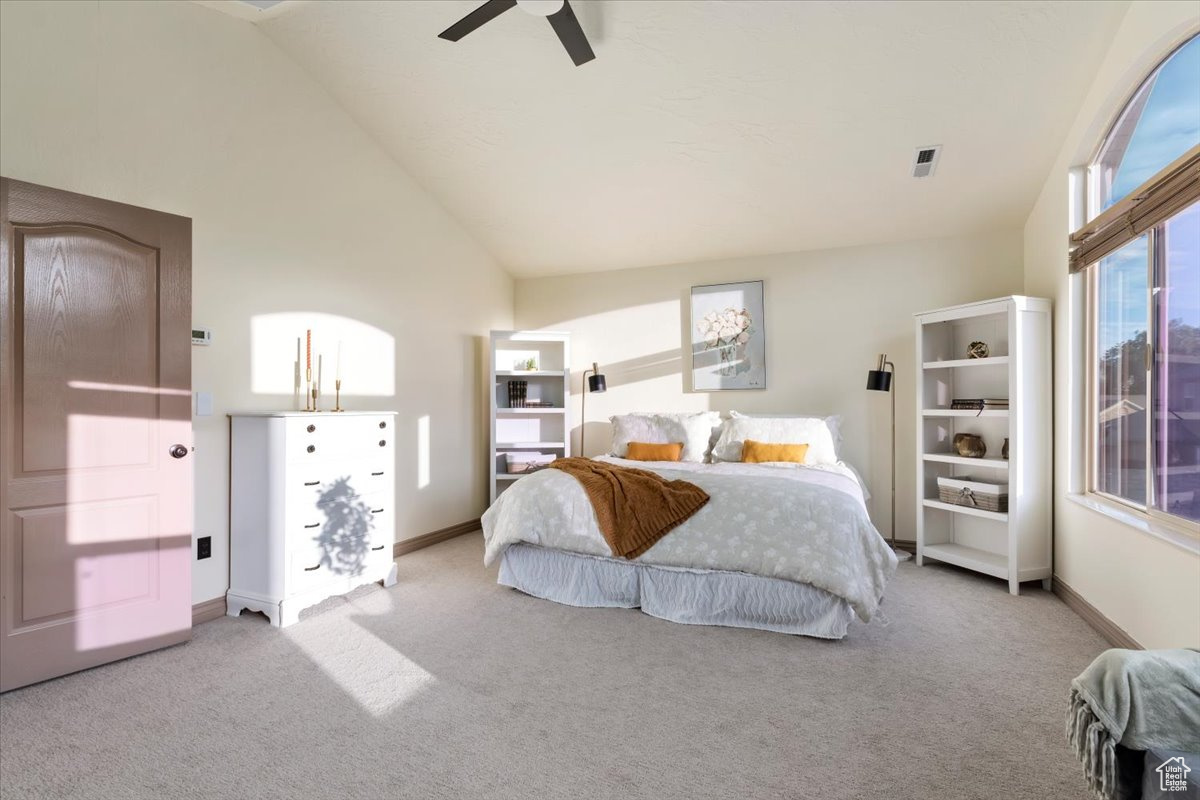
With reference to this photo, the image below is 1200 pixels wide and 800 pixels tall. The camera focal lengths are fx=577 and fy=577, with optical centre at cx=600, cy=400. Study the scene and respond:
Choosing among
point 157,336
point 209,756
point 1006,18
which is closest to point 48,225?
point 157,336

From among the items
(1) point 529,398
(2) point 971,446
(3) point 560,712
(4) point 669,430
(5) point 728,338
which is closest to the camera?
(3) point 560,712

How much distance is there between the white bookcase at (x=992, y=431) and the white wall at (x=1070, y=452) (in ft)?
0.29

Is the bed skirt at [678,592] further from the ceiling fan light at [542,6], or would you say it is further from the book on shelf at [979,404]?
the ceiling fan light at [542,6]

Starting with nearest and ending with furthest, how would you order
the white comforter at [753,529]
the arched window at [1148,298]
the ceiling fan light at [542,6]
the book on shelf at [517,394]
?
the arched window at [1148,298] < the ceiling fan light at [542,6] < the white comforter at [753,529] < the book on shelf at [517,394]

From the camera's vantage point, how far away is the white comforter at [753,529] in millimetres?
2682

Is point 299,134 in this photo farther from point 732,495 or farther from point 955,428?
point 955,428

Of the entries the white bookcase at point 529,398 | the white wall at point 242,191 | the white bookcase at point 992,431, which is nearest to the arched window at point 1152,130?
the white bookcase at point 992,431

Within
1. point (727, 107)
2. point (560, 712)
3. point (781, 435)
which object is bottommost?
point (560, 712)

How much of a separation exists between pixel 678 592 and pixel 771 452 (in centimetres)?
143

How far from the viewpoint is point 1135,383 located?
264 centimetres

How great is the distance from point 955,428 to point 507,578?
3233 mm

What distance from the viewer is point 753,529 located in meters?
2.85

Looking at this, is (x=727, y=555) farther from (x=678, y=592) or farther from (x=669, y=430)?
(x=669, y=430)

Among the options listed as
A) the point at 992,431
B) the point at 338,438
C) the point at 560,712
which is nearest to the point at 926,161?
the point at 992,431
